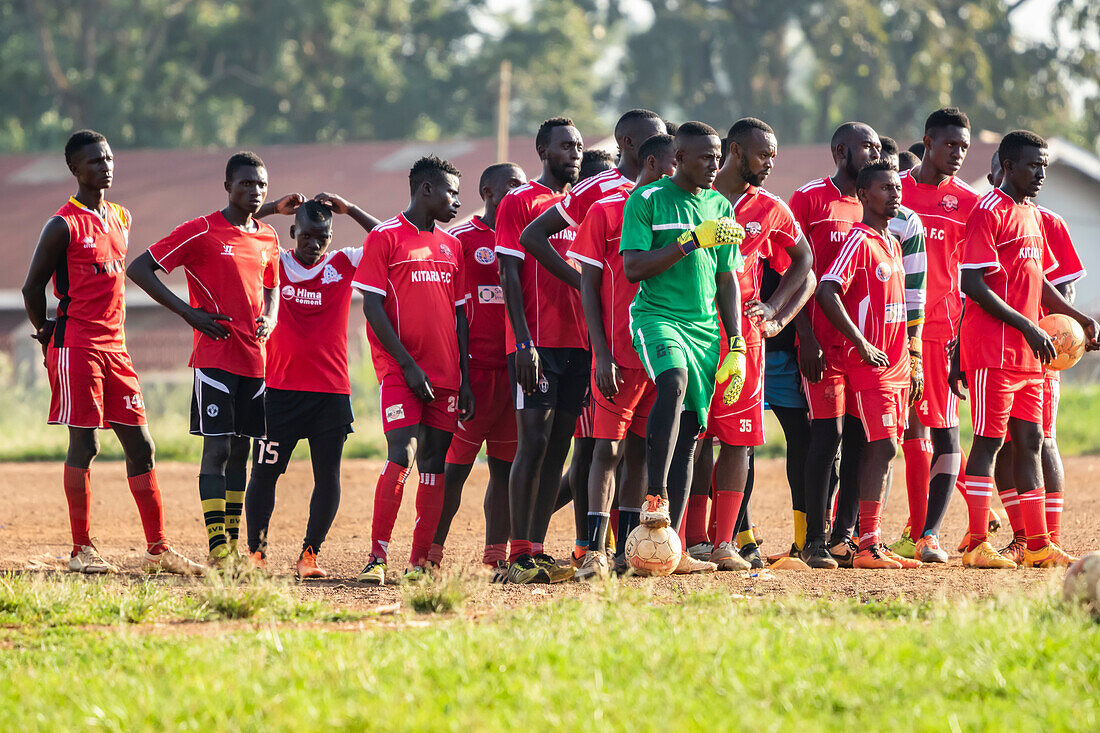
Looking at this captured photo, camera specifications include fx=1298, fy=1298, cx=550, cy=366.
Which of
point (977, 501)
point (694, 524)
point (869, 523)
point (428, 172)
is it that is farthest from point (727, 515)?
point (428, 172)

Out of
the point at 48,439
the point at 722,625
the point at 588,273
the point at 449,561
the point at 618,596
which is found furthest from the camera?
the point at 48,439

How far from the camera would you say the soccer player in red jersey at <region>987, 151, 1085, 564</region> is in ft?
24.3

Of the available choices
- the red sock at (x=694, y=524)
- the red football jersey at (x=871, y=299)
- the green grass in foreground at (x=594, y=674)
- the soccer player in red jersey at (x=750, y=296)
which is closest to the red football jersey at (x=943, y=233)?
the red football jersey at (x=871, y=299)

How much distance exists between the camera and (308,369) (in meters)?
7.63

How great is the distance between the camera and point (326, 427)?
7.63 meters

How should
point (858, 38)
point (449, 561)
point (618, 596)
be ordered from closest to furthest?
1. point (618, 596)
2. point (449, 561)
3. point (858, 38)

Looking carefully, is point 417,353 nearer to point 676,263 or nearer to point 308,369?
point 308,369

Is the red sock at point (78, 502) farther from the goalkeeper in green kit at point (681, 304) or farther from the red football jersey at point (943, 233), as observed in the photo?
the red football jersey at point (943, 233)

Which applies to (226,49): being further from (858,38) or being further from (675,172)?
(675,172)

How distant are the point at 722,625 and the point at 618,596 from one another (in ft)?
2.27

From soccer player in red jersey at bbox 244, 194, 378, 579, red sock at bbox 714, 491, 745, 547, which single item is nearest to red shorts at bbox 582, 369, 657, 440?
red sock at bbox 714, 491, 745, 547

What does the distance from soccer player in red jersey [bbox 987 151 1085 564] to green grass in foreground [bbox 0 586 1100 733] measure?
2.45 m

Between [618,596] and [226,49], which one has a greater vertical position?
[226,49]

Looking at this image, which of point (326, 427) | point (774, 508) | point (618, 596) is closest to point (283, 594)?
point (618, 596)
